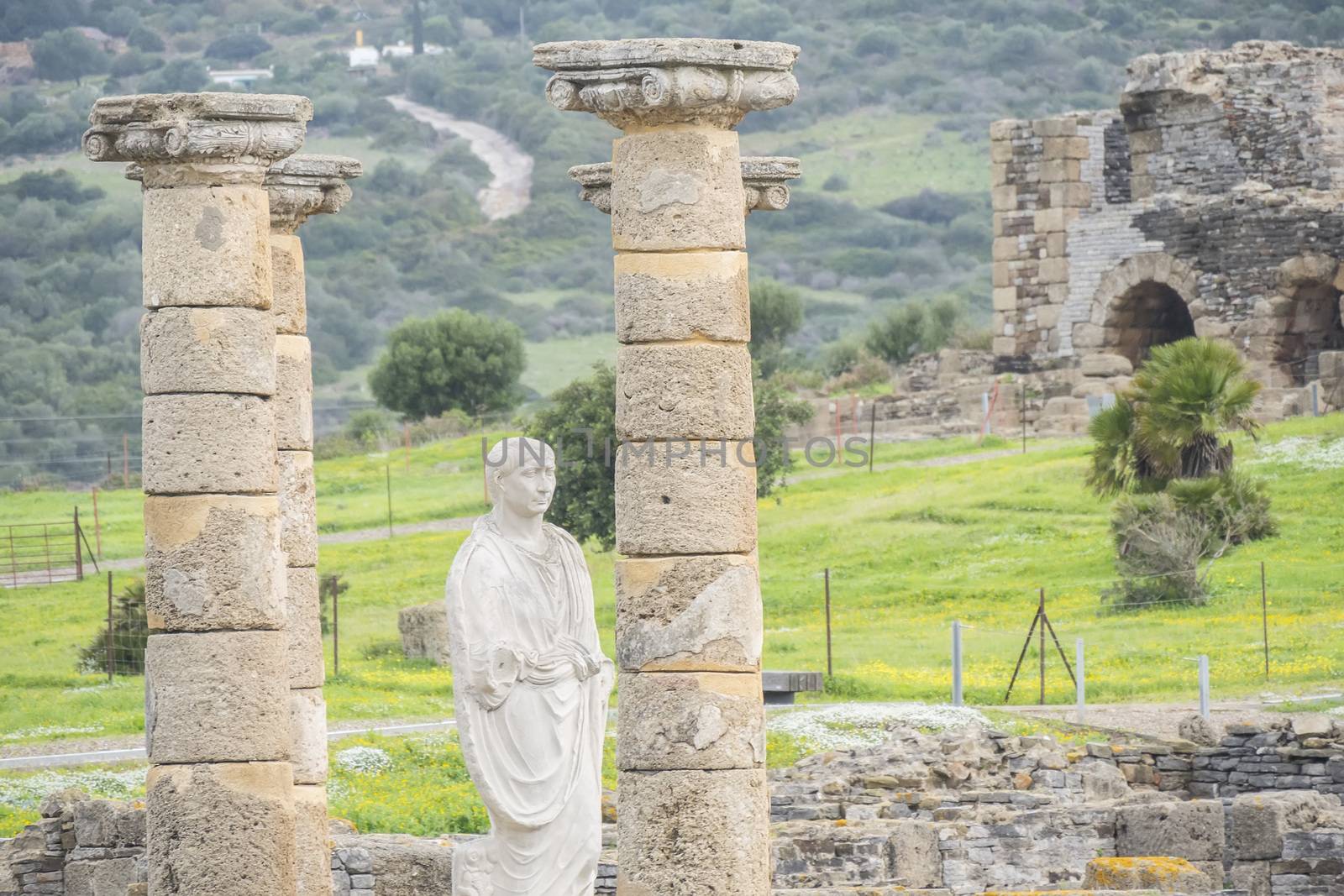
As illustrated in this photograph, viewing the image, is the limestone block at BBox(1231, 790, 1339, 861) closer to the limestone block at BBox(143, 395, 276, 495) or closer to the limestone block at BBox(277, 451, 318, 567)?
the limestone block at BBox(277, 451, 318, 567)

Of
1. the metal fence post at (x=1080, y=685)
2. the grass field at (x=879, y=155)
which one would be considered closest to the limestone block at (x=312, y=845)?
the metal fence post at (x=1080, y=685)

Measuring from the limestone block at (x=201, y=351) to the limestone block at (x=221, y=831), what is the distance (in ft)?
7.00

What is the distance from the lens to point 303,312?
61.6ft

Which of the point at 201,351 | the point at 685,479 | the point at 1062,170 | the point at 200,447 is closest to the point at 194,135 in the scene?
the point at 201,351

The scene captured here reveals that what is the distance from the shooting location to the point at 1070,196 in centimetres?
4909

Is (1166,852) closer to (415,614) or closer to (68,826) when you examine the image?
(68,826)

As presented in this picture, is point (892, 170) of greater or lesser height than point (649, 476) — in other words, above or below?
above

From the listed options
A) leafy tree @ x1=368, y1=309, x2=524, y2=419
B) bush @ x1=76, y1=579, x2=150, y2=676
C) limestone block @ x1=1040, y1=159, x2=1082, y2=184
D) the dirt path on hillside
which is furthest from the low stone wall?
the dirt path on hillside

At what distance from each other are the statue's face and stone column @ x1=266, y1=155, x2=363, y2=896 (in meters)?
3.95

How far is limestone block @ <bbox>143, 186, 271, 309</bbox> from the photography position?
16250 mm

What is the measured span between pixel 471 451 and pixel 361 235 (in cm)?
6892

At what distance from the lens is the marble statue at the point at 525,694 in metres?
14.1

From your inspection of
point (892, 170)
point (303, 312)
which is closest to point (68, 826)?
point (303, 312)

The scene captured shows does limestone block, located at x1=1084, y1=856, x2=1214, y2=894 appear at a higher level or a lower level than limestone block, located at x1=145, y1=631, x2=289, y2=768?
lower
